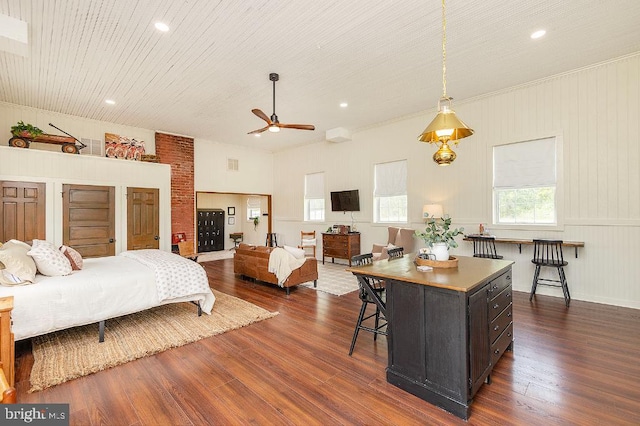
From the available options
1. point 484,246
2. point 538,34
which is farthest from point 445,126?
point 484,246

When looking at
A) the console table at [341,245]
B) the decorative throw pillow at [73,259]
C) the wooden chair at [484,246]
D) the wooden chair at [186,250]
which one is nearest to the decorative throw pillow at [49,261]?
the decorative throw pillow at [73,259]

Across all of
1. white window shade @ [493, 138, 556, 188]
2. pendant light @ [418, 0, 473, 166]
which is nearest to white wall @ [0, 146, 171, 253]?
pendant light @ [418, 0, 473, 166]

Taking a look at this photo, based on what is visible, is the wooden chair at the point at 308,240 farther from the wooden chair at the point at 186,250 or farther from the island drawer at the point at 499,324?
the island drawer at the point at 499,324

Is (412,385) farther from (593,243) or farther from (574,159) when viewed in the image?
(574,159)

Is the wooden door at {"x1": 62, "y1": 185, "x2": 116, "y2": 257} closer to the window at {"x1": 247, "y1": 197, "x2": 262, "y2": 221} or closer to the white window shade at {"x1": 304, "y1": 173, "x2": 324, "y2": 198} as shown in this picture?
the white window shade at {"x1": 304, "y1": 173, "x2": 324, "y2": 198}

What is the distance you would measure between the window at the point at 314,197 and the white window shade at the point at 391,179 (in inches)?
74.8

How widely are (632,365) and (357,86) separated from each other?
187 inches

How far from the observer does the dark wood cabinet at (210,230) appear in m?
10.9

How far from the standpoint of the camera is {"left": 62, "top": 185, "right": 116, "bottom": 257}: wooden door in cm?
554

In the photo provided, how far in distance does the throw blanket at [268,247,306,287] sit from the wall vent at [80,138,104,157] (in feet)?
15.5

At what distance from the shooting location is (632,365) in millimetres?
2656

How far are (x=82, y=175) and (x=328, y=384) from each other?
6202 mm
